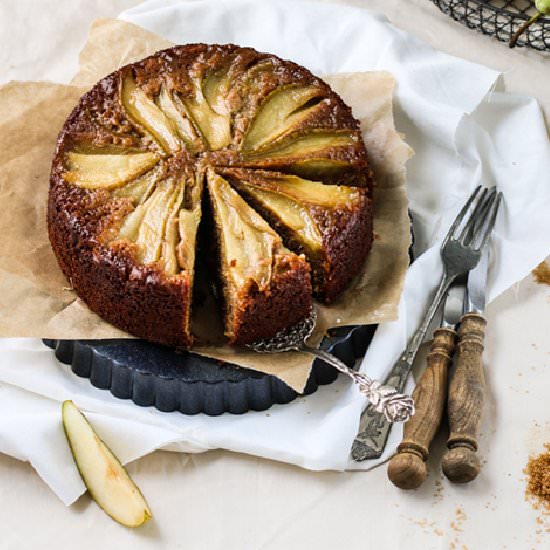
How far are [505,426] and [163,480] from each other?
1187 mm

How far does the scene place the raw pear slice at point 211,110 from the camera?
160 inches

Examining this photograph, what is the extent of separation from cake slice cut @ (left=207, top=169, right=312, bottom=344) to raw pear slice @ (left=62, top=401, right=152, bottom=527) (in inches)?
22.7

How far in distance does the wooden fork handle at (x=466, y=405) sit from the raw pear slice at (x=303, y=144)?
86 cm

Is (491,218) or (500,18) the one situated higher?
(500,18)

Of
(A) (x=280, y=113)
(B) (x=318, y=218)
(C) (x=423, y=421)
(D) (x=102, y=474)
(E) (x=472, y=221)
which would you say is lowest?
(D) (x=102, y=474)

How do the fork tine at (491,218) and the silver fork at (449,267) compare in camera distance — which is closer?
the silver fork at (449,267)

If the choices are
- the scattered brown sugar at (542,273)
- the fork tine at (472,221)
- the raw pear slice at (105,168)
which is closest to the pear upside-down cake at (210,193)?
the raw pear slice at (105,168)

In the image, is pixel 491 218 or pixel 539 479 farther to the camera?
pixel 491 218

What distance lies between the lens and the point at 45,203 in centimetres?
421

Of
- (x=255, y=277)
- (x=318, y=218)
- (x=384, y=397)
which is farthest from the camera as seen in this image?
(x=318, y=218)

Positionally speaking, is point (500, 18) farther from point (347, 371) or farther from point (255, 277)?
point (347, 371)

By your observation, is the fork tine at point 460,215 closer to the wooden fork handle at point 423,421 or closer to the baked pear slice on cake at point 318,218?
the baked pear slice on cake at point 318,218

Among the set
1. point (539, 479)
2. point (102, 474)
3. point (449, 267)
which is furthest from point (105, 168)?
point (539, 479)

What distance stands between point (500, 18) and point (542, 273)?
1.74 metres
